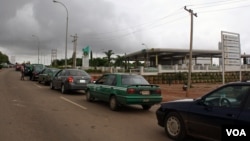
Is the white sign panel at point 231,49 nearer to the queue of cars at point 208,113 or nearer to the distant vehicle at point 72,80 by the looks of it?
the distant vehicle at point 72,80

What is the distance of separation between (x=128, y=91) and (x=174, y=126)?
13.3ft

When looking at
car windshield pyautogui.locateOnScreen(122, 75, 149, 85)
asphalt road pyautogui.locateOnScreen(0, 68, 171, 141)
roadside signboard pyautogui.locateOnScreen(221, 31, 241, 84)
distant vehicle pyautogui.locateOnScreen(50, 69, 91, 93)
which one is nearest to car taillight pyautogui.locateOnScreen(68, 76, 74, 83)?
distant vehicle pyautogui.locateOnScreen(50, 69, 91, 93)

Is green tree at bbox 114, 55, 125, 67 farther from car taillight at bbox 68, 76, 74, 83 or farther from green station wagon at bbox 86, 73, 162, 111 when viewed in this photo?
green station wagon at bbox 86, 73, 162, 111

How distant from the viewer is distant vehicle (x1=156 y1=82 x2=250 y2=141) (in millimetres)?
5953

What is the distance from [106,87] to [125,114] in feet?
5.95

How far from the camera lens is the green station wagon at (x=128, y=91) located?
37.2 ft

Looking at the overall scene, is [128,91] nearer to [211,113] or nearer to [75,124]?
[75,124]

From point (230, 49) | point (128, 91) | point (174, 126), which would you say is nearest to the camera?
point (174, 126)

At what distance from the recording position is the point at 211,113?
645cm

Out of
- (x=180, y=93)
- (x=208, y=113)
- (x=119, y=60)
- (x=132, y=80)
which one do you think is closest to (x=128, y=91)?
(x=132, y=80)

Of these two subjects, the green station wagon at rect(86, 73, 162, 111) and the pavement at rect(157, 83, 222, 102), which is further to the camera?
the pavement at rect(157, 83, 222, 102)

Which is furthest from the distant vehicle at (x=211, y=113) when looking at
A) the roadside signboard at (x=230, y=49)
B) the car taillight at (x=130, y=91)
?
the roadside signboard at (x=230, y=49)

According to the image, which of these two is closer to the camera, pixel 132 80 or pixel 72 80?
pixel 132 80

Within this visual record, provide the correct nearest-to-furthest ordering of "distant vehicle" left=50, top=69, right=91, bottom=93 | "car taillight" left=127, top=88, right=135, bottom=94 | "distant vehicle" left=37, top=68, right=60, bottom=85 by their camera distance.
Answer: "car taillight" left=127, top=88, right=135, bottom=94
"distant vehicle" left=50, top=69, right=91, bottom=93
"distant vehicle" left=37, top=68, right=60, bottom=85
